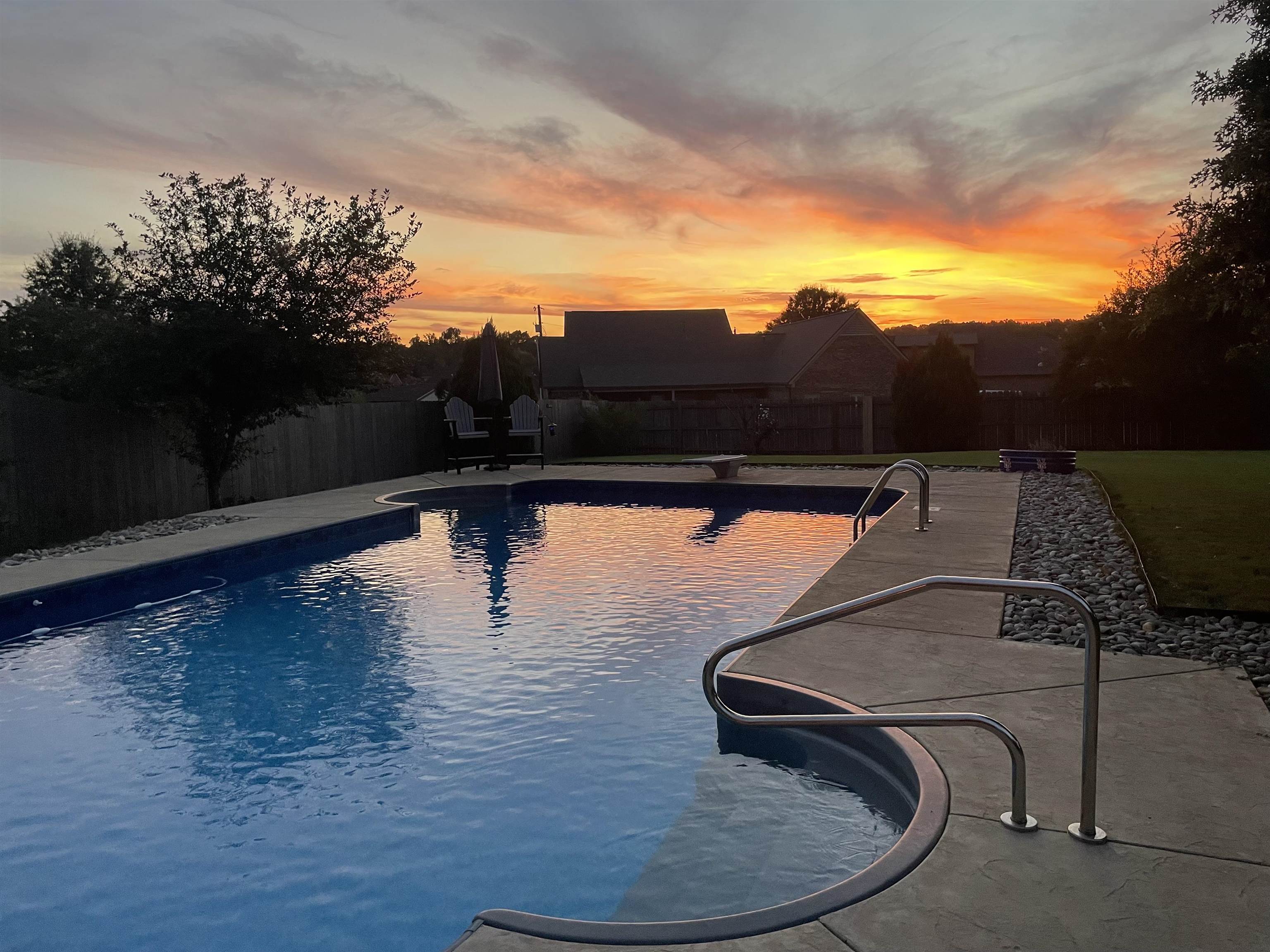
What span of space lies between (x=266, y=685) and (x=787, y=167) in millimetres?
14244

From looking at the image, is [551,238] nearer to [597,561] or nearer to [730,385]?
[597,561]

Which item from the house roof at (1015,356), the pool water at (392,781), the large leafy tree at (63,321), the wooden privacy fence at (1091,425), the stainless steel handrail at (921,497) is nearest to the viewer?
the pool water at (392,781)

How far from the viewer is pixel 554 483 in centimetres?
1588

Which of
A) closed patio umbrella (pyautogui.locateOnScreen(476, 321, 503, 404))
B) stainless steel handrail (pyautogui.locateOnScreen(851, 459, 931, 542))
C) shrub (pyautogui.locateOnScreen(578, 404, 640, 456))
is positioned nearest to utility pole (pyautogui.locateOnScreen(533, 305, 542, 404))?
shrub (pyautogui.locateOnScreen(578, 404, 640, 456))

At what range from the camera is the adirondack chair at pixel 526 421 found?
19.0 meters

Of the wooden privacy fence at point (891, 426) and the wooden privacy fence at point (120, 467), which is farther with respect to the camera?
the wooden privacy fence at point (891, 426)

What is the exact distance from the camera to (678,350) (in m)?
37.8

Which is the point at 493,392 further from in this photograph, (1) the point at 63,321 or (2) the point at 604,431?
(1) the point at 63,321

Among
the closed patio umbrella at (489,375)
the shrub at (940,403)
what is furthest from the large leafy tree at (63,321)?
the shrub at (940,403)

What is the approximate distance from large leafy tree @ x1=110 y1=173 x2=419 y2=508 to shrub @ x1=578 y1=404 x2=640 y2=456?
11550mm

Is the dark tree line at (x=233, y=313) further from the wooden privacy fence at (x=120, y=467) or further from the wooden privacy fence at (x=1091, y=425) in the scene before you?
the wooden privacy fence at (x=1091, y=425)

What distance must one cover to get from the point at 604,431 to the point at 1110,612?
1951cm

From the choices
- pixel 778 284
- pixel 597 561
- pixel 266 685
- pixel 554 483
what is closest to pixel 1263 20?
pixel 597 561

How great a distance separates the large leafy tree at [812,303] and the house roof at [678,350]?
38799 mm
